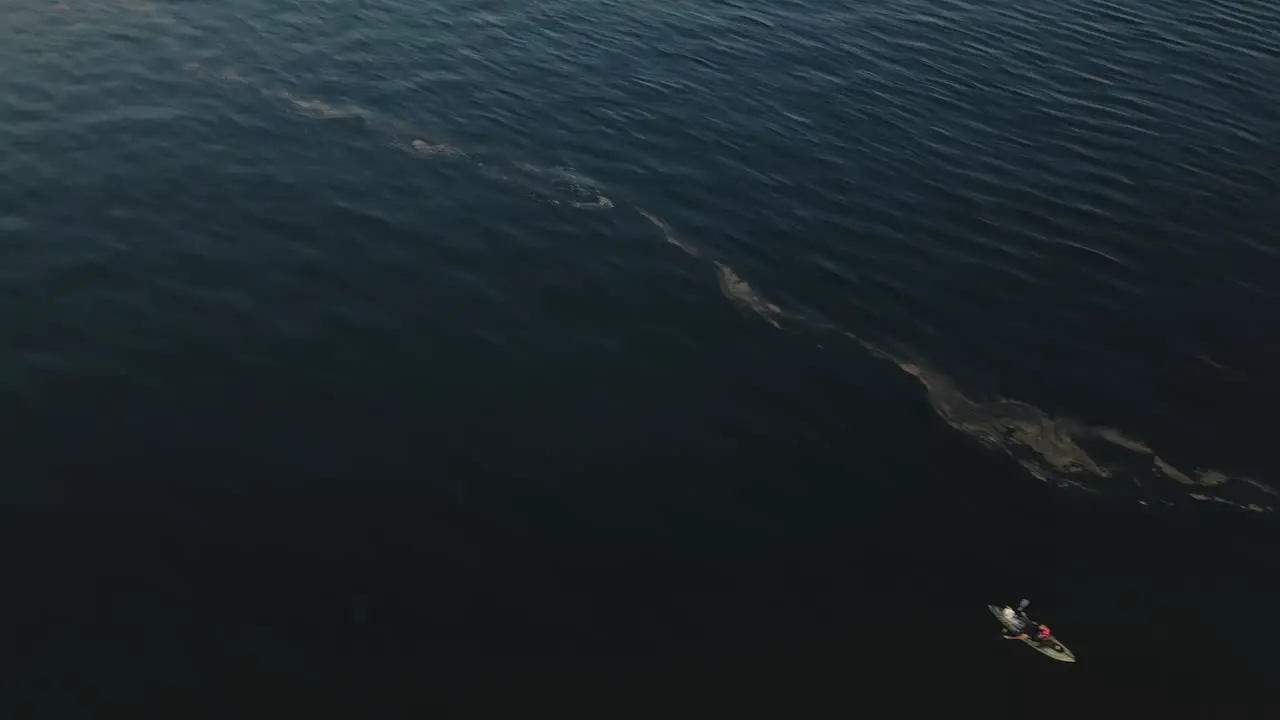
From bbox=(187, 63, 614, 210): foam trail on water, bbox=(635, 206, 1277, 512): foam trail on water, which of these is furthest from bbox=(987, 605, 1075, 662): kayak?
bbox=(187, 63, 614, 210): foam trail on water

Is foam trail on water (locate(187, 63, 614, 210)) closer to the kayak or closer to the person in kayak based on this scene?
the person in kayak

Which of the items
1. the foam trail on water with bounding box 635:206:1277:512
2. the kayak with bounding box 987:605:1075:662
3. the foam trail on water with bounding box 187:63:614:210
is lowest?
the kayak with bounding box 987:605:1075:662

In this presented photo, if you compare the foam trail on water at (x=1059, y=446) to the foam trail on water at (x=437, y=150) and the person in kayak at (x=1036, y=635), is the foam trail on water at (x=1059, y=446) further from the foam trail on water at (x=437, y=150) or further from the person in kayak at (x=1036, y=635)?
the foam trail on water at (x=437, y=150)

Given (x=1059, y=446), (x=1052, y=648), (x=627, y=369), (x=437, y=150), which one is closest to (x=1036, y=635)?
(x=1052, y=648)

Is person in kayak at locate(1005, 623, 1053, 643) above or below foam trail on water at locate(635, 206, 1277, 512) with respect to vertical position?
below

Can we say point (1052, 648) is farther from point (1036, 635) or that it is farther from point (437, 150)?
point (437, 150)

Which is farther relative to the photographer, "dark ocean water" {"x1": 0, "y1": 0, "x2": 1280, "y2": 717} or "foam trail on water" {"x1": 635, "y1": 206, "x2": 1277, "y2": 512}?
"foam trail on water" {"x1": 635, "y1": 206, "x2": 1277, "y2": 512}

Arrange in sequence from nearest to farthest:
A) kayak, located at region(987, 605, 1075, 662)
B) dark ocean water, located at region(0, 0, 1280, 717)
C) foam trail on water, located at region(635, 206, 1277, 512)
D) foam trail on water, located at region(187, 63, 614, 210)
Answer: dark ocean water, located at region(0, 0, 1280, 717)
kayak, located at region(987, 605, 1075, 662)
foam trail on water, located at region(635, 206, 1277, 512)
foam trail on water, located at region(187, 63, 614, 210)

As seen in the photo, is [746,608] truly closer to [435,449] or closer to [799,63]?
[435,449]

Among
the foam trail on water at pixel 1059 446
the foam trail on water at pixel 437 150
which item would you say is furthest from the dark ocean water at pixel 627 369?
the foam trail on water at pixel 437 150
